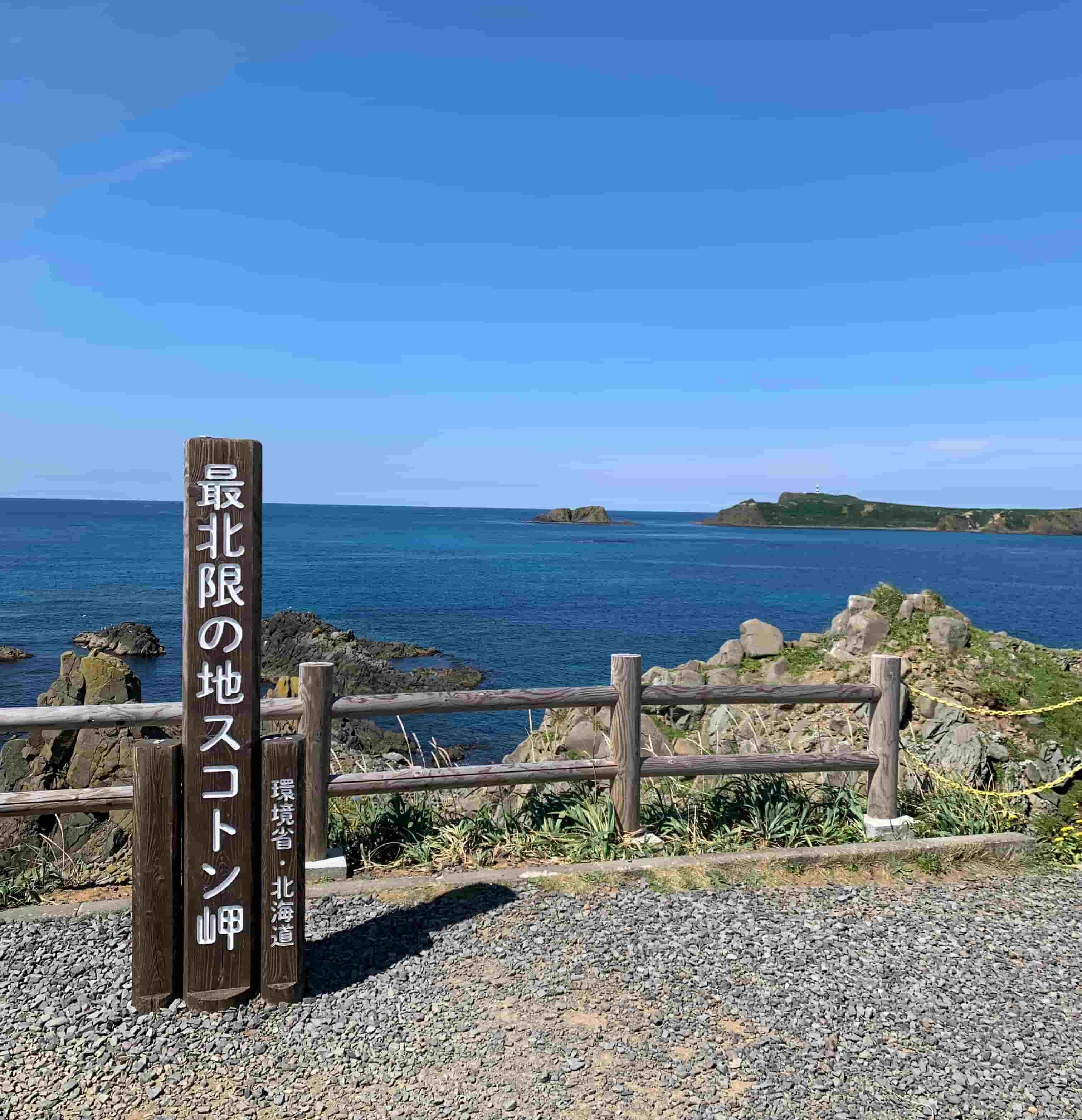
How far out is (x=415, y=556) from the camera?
3295 inches

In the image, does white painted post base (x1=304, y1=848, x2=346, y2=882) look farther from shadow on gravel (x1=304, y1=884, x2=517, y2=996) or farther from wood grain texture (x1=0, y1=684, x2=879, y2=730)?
wood grain texture (x1=0, y1=684, x2=879, y2=730)

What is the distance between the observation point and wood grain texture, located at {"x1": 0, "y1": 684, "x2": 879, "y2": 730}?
557cm

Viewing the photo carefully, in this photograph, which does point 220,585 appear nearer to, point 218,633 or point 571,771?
point 218,633

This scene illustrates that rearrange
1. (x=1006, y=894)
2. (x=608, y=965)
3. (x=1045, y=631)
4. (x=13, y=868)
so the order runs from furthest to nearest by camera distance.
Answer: (x=1045, y=631), (x=13, y=868), (x=1006, y=894), (x=608, y=965)

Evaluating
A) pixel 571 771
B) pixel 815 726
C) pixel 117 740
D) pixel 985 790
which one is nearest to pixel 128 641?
pixel 117 740

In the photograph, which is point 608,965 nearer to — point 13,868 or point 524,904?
point 524,904

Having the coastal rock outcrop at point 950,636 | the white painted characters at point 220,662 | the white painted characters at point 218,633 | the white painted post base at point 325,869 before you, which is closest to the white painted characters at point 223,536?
the white painted characters at point 220,662

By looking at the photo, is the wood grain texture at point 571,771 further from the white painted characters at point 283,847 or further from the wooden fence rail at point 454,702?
the white painted characters at point 283,847

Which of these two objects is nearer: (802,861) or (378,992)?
(378,992)

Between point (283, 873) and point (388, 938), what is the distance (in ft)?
3.10

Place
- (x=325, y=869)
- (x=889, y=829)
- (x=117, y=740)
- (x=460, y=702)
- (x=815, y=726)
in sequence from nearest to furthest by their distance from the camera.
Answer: (x=325, y=869), (x=460, y=702), (x=889, y=829), (x=815, y=726), (x=117, y=740)

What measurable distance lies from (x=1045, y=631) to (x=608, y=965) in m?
40.7

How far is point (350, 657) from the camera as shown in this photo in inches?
1132

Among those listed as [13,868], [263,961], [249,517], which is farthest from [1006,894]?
[13,868]
